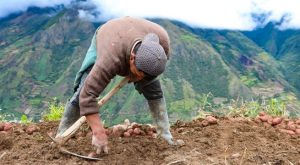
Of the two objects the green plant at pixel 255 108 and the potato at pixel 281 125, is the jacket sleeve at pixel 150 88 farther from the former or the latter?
the green plant at pixel 255 108

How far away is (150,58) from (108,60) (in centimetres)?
36

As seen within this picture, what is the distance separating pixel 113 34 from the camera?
4.34 meters

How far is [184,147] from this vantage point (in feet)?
15.9

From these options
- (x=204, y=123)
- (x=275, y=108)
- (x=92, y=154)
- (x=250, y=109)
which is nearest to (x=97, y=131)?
(x=92, y=154)

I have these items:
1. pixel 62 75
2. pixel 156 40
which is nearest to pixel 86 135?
pixel 156 40

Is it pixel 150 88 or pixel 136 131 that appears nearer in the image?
pixel 150 88

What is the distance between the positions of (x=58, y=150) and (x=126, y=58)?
1.10m

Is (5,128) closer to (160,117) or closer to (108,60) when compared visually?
(160,117)

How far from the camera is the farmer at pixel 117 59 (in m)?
4.09

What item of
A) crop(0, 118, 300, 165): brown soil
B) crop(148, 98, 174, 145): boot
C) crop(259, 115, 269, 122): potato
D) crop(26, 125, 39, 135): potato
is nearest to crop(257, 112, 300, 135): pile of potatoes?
crop(259, 115, 269, 122): potato

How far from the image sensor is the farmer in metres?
4.09

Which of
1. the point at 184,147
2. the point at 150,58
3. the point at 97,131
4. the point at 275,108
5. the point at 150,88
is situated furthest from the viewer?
the point at 275,108

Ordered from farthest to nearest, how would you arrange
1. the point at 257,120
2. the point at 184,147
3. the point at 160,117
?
1. the point at 257,120
2. the point at 160,117
3. the point at 184,147

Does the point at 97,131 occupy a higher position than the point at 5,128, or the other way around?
the point at 97,131
